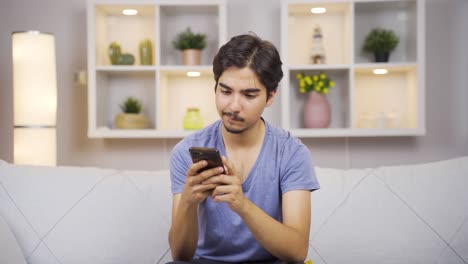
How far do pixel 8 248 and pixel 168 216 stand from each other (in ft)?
1.72

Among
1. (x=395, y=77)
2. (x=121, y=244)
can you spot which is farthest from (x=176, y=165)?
(x=395, y=77)

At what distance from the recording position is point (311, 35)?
3.55 metres

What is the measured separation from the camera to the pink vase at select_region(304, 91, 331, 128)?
340cm

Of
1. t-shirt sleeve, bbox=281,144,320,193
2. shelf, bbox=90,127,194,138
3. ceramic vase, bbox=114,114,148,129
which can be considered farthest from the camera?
ceramic vase, bbox=114,114,148,129

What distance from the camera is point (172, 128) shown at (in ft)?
11.8

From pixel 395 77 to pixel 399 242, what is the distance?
5.84ft

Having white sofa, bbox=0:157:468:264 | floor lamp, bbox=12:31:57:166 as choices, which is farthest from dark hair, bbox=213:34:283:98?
floor lamp, bbox=12:31:57:166

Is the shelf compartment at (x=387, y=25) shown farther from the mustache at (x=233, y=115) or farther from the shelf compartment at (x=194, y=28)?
the mustache at (x=233, y=115)

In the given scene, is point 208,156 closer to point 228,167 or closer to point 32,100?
point 228,167

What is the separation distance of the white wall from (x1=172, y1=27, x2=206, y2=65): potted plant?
0.87 feet

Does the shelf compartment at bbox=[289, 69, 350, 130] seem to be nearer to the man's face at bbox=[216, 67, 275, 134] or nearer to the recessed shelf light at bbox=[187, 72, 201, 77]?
the recessed shelf light at bbox=[187, 72, 201, 77]

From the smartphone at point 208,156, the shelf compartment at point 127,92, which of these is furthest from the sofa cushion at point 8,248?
the shelf compartment at point 127,92

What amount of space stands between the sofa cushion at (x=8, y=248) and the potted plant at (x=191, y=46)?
1732 mm

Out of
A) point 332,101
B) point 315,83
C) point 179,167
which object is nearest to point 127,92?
point 315,83
